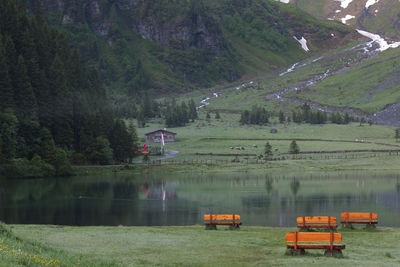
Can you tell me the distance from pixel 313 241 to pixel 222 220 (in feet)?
45.8

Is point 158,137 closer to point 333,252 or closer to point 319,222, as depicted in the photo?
point 319,222

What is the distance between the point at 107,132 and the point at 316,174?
163ft

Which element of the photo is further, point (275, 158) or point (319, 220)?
point (275, 158)

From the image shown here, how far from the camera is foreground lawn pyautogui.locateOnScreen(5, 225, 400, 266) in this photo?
25.2 metres

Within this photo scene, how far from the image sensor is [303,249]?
27.7 metres

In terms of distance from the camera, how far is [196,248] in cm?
3002

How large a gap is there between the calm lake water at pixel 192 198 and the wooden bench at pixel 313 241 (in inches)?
785

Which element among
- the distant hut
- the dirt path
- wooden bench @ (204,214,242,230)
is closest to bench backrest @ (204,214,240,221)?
wooden bench @ (204,214,242,230)

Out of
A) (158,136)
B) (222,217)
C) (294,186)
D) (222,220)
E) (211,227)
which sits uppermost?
(158,136)

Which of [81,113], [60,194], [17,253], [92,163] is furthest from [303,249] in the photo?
[81,113]

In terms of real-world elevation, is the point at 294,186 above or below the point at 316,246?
below

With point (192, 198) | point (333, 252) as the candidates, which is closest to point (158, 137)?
point (192, 198)

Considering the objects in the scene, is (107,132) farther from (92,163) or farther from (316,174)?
(316,174)

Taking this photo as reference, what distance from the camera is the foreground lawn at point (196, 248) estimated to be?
25.2 metres
